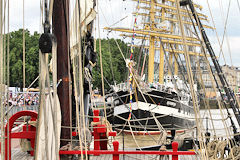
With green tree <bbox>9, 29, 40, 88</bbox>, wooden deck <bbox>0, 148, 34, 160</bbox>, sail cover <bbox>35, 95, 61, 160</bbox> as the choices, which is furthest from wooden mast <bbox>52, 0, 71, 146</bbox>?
green tree <bbox>9, 29, 40, 88</bbox>

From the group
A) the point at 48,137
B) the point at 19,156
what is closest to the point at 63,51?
the point at 48,137

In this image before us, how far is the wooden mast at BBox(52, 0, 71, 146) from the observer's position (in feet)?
15.0

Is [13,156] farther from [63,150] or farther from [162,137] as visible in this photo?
[162,137]

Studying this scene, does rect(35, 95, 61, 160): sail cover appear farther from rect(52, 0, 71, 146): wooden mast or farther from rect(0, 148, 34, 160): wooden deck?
rect(0, 148, 34, 160): wooden deck

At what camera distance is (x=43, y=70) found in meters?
2.51

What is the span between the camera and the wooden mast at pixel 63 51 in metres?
4.57

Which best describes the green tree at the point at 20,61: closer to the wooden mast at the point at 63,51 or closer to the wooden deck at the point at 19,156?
the wooden deck at the point at 19,156

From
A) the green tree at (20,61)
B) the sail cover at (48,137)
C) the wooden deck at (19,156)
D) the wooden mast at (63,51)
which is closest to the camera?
the sail cover at (48,137)

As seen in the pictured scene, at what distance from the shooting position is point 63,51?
15.3 feet

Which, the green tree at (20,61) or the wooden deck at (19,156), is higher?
the green tree at (20,61)

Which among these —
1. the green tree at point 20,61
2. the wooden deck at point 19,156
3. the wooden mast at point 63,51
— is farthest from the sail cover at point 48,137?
the green tree at point 20,61

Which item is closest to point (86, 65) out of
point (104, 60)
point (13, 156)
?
point (13, 156)

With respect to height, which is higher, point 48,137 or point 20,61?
point 20,61

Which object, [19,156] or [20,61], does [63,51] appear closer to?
[19,156]
